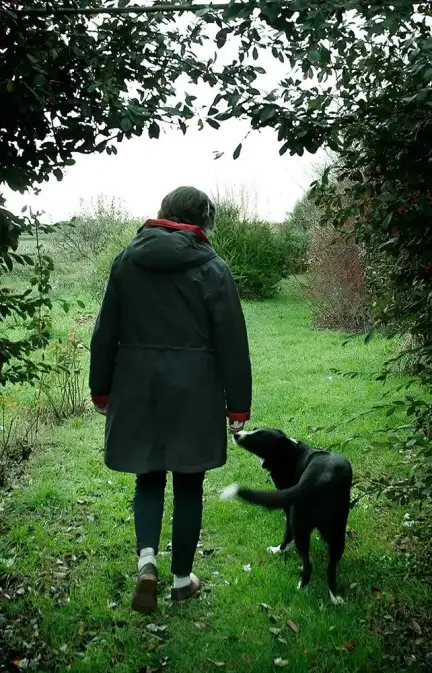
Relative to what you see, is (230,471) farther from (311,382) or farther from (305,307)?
(305,307)

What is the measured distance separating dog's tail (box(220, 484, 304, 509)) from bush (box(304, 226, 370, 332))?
9.66 m

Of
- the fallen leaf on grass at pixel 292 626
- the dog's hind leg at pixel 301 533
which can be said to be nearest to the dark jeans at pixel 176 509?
the dog's hind leg at pixel 301 533

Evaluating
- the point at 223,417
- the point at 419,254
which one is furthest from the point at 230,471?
the point at 419,254

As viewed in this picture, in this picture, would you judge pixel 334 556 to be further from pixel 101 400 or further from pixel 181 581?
pixel 101 400

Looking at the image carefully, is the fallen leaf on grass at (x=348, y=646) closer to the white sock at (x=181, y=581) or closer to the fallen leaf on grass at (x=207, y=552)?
the white sock at (x=181, y=581)

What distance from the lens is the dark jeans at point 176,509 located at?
3.32 metres

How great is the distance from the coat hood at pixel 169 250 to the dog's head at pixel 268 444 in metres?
0.98

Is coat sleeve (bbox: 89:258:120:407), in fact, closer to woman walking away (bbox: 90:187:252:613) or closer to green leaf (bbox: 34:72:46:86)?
woman walking away (bbox: 90:187:252:613)

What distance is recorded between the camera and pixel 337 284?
13.4m

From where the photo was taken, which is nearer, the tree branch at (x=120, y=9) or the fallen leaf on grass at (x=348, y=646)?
the tree branch at (x=120, y=9)

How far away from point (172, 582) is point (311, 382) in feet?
17.0

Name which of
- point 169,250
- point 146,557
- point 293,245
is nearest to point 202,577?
point 146,557

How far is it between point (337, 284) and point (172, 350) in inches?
416

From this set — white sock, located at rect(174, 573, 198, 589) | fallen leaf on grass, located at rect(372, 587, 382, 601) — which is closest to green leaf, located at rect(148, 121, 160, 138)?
white sock, located at rect(174, 573, 198, 589)
